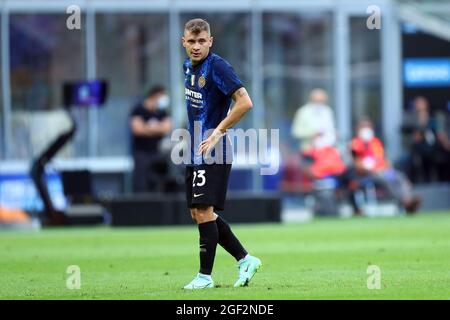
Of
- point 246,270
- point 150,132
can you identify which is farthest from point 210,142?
point 150,132

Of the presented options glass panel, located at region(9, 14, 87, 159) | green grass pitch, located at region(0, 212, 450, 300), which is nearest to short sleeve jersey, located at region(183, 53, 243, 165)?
green grass pitch, located at region(0, 212, 450, 300)

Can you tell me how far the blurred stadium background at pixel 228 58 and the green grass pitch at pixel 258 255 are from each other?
16.7 ft

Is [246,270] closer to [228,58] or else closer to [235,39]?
[228,58]

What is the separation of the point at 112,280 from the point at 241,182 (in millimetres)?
16116

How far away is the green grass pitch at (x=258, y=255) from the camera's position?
438 inches

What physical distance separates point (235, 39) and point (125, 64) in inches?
98.2

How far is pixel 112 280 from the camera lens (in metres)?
12.6

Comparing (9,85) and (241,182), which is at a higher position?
(9,85)

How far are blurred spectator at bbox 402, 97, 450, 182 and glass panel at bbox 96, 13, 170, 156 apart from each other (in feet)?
17.9

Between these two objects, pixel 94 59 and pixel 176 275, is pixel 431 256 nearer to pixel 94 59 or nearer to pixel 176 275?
pixel 176 275

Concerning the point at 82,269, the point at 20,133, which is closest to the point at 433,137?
the point at 20,133

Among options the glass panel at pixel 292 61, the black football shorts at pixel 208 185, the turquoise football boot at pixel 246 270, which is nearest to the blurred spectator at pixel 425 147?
the glass panel at pixel 292 61

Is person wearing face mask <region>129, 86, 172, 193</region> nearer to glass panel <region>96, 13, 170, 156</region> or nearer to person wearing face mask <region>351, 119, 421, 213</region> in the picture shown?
glass panel <region>96, 13, 170, 156</region>

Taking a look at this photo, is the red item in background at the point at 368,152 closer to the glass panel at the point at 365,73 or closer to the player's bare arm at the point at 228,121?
the glass panel at the point at 365,73
